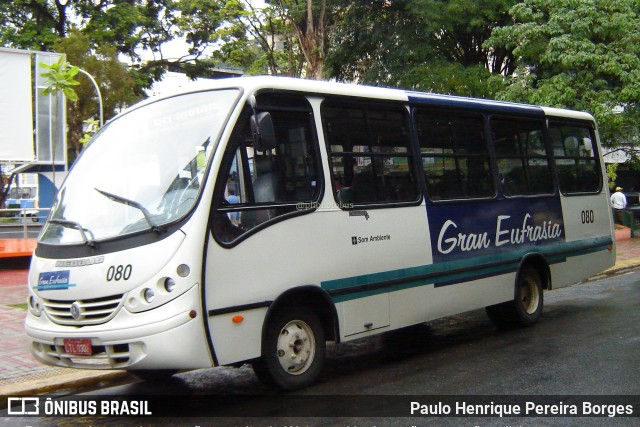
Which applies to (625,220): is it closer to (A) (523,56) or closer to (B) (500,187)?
(A) (523,56)

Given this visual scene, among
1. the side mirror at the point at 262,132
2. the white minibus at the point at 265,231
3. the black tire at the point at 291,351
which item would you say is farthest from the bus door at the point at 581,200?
the side mirror at the point at 262,132

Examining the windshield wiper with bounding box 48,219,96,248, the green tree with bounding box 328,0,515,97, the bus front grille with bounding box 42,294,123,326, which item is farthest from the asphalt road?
the green tree with bounding box 328,0,515,97

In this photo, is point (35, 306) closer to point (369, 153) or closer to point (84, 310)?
point (84, 310)

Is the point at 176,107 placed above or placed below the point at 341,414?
above

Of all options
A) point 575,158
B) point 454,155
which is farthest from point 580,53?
point 454,155

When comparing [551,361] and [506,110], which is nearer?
[551,361]

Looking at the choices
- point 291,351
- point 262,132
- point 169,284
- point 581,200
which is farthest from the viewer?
point 581,200

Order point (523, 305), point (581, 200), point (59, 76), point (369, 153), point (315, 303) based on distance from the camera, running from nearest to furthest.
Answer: point (315, 303) < point (369, 153) < point (523, 305) < point (581, 200) < point (59, 76)

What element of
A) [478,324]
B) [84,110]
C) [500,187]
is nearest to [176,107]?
[500,187]

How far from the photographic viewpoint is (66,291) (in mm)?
6043

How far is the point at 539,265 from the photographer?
10.1m

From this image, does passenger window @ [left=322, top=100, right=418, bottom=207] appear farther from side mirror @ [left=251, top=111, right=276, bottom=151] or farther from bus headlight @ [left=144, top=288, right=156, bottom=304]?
bus headlight @ [left=144, top=288, right=156, bottom=304]

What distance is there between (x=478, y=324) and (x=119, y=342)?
6079 millimetres

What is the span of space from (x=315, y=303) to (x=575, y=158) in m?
5.93
